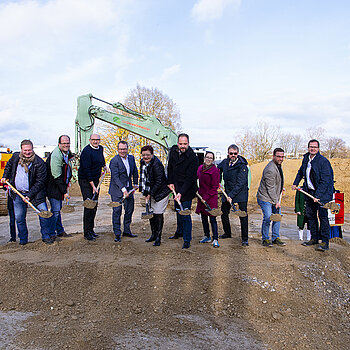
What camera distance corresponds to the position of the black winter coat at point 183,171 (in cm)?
573

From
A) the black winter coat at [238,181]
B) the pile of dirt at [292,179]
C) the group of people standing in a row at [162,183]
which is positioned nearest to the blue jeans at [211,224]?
the group of people standing in a row at [162,183]

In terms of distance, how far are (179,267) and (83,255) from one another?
167 cm

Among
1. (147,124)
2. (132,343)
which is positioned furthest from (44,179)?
(147,124)

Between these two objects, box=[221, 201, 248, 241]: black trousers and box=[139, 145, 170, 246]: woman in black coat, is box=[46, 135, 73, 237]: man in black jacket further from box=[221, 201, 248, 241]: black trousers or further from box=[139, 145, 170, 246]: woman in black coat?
box=[221, 201, 248, 241]: black trousers

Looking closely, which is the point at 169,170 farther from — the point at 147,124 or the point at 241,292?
the point at 147,124

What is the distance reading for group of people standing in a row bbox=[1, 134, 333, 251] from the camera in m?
5.85

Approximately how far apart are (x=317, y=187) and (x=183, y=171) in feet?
8.55

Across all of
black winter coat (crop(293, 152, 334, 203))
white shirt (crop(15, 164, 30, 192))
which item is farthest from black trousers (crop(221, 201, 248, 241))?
white shirt (crop(15, 164, 30, 192))

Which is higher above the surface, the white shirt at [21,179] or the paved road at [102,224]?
the white shirt at [21,179]

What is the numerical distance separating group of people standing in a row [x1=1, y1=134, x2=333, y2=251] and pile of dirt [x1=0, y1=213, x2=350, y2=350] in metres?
0.60

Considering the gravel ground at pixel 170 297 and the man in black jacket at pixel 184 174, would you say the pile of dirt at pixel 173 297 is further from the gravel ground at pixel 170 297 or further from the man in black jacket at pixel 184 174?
the man in black jacket at pixel 184 174

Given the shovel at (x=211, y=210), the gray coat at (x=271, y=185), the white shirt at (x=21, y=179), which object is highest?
the white shirt at (x=21, y=179)

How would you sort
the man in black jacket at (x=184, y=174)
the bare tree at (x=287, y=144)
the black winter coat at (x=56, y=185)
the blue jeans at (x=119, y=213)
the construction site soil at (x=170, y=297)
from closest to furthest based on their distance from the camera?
the construction site soil at (x=170, y=297) → the man in black jacket at (x=184, y=174) → the black winter coat at (x=56, y=185) → the blue jeans at (x=119, y=213) → the bare tree at (x=287, y=144)

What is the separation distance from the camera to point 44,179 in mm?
6012
